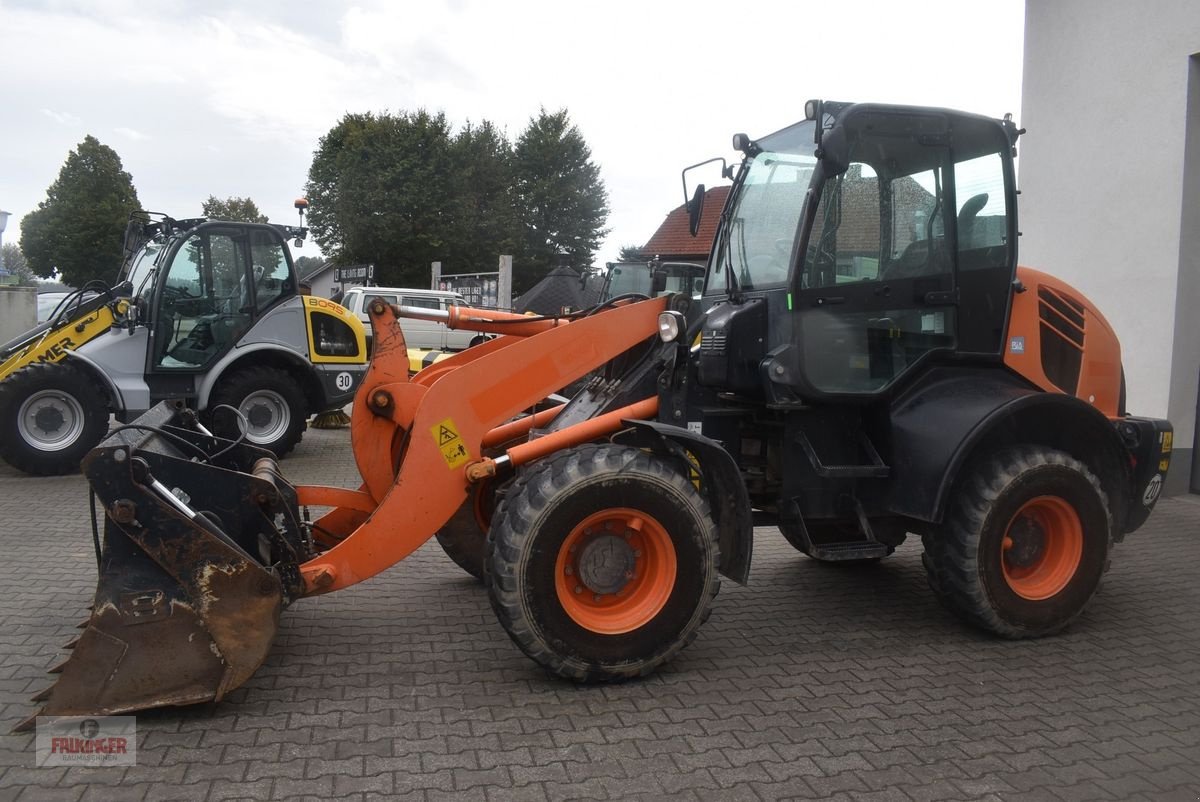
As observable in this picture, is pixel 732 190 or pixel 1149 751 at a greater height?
pixel 732 190

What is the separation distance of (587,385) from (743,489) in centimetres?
129

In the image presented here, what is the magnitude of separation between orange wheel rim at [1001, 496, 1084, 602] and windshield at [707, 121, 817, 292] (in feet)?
6.11

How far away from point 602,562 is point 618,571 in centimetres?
10

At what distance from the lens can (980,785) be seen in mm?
3365

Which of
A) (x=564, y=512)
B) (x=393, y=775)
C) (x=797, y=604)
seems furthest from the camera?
(x=797, y=604)

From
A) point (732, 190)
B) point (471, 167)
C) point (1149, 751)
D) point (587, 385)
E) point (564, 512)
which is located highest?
point (471, 167)

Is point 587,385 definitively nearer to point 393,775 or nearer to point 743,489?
point 743,489

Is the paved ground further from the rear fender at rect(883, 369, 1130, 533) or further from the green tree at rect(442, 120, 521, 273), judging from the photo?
Answer: the green tree at rect(442, 120, 521, 273)

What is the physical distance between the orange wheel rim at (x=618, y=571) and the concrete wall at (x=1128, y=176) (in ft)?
20.4

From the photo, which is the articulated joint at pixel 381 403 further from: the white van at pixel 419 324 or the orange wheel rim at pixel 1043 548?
the white van at pixel 419 324

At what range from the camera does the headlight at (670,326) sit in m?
4.57

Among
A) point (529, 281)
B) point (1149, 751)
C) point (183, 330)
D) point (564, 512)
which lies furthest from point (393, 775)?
point (529, 281)

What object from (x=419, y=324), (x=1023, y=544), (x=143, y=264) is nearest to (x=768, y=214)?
(x=1023, y=544)
